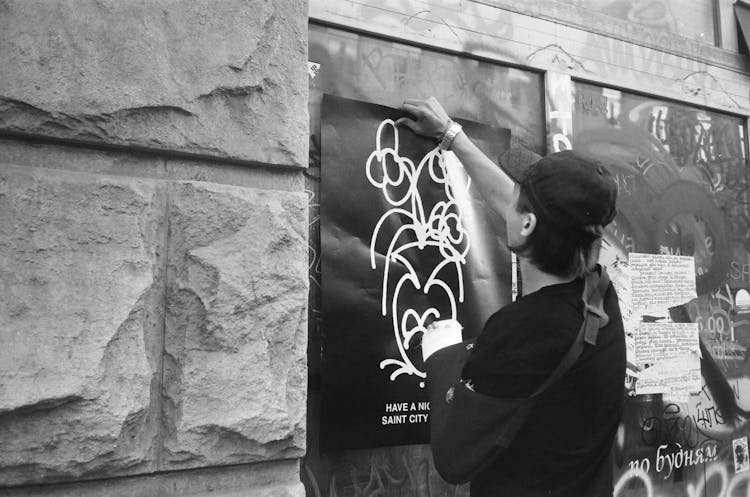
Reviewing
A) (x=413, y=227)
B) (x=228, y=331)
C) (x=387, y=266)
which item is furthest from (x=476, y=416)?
(x=413, y=227)

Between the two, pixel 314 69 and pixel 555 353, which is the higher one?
pixel 314 69

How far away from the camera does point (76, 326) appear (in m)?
1.24

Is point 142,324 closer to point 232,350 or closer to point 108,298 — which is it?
point 108,298

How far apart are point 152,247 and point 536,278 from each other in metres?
0.97

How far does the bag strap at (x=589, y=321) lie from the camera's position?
1472 mm

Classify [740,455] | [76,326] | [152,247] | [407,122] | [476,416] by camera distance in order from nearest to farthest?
[76,326] → [152,247] → [476,416] → [407,122] → [740,455]

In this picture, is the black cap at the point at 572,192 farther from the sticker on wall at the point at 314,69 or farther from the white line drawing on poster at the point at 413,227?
the sticker on wall at the point at 314,69

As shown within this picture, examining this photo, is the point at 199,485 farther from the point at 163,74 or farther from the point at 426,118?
the point at 426,118

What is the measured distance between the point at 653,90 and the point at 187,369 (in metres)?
3.02

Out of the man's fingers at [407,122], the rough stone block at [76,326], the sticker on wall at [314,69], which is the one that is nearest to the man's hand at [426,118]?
the man's fingers at [407,122]

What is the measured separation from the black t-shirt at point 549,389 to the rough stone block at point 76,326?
773 millimetres

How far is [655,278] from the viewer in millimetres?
3322

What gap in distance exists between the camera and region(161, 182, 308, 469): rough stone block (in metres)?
1.35

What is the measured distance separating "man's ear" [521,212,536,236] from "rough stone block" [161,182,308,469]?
61 cm
